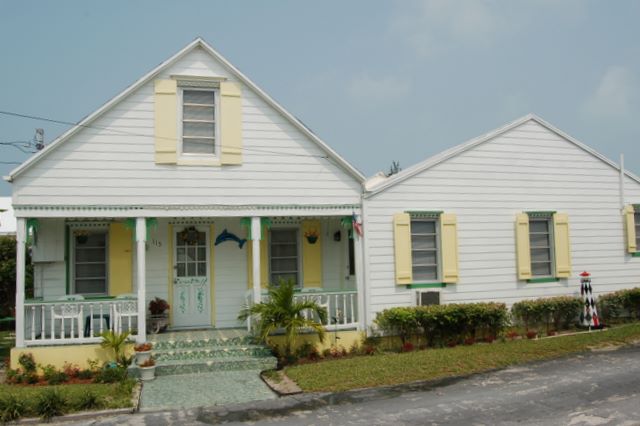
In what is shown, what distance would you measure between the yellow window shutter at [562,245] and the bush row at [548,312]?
672 mm

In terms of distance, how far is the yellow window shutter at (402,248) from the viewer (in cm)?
1291

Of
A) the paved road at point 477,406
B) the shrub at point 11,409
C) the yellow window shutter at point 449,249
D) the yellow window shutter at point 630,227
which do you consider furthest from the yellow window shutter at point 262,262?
the yellow window shutter at point 630,227

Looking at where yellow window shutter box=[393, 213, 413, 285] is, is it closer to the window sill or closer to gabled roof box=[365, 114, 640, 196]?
gabled roof box=[365, 114, 640, 196]

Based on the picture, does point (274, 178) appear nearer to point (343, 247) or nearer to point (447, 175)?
point (343, 247)

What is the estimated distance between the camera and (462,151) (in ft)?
45.0

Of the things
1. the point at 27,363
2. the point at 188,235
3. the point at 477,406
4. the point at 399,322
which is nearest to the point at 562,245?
the point at 399,322

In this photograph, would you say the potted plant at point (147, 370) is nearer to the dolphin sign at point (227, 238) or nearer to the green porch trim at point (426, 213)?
the dolphin sign at point (227, 238)

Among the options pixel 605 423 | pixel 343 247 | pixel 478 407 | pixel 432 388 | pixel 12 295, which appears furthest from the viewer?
pixel 12 295

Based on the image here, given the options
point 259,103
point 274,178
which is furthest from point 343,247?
point 259,103

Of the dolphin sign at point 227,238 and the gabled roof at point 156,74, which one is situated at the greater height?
the gabled roof at point 156,74

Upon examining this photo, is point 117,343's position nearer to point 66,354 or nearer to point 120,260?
point 66,354

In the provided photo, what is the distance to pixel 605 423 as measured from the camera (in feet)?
23.5

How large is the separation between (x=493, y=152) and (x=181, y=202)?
24.9 ft

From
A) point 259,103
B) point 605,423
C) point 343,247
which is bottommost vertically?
point 605,423
